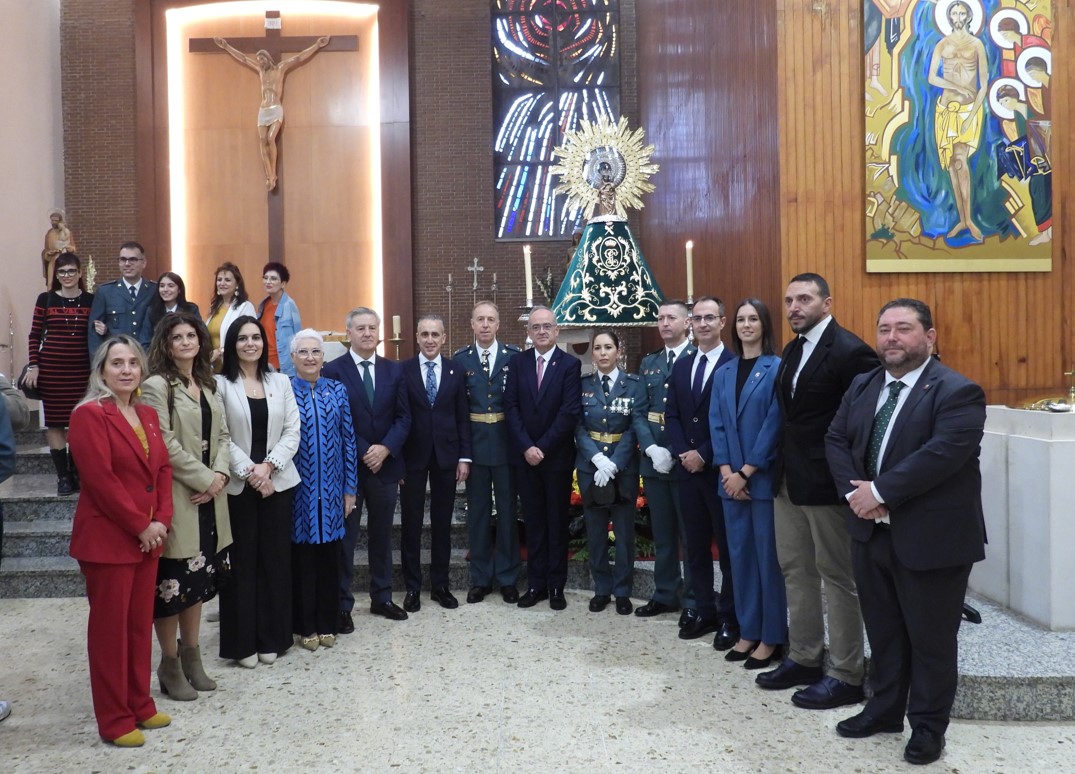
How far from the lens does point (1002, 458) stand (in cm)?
402

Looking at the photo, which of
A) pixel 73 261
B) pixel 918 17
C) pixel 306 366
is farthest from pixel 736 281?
pixel 73 261

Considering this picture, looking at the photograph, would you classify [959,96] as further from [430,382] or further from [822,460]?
[430,382]

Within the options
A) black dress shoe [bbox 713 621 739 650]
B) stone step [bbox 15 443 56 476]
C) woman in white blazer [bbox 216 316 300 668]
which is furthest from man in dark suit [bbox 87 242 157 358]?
black dress shoe [bbox 713 621 739 650]

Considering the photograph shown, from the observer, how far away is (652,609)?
14.9 feet

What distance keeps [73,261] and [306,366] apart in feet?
8.11

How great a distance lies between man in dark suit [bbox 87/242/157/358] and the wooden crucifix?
4578 millimetres

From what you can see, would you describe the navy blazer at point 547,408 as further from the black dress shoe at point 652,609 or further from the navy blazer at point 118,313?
the navy blazer at point 118,313

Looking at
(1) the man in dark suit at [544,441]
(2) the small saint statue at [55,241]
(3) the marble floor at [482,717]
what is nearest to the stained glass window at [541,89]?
(2) the small saint statue at [55,241]

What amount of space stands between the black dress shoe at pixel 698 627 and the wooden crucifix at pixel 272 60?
7646mm

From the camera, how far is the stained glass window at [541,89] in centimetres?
1066

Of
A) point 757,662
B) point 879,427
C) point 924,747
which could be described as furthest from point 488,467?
point 924,747

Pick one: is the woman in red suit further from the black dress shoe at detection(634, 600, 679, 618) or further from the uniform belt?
the black dress shoe at detection(634, 600, 679, 618)

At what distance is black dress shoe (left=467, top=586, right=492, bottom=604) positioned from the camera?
485 centimetres

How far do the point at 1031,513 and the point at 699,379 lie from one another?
150 cm
